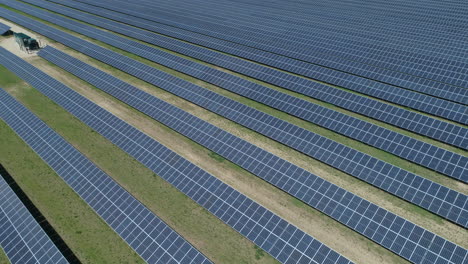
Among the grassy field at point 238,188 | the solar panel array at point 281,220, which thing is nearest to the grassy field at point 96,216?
the grassy field at point 238,188

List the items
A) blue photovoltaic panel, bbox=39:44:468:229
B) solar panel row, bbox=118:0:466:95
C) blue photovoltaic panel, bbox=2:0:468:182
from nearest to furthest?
blue photovoltaic panel, bbox=39:44:468:229, blue photovoltaic panel, bbox=2:0:468:182, solar panel row, bbox=118:0:466:95

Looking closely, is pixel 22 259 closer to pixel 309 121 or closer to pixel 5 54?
pixel 309 121

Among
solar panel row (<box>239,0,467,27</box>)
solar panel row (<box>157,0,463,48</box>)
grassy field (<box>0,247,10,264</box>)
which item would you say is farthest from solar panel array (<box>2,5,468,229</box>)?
solar panel row (<box>239,0,467,27</box>)

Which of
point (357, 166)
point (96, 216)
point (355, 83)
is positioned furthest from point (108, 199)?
point (355, 83)

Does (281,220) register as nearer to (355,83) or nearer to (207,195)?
(207,195)

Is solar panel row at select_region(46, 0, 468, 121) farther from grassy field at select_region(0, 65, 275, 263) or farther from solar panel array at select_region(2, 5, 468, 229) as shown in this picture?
grassy field at select_region(0, 65, 275, 263)

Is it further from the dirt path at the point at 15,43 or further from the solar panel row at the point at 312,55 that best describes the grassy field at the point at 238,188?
the dirt path at the point at 15,43

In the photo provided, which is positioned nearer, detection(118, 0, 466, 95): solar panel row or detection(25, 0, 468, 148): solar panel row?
detection(25, 0, 468, 148): solar panel row

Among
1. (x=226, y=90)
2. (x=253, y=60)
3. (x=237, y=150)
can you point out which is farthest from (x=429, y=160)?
(x=253, y=60)

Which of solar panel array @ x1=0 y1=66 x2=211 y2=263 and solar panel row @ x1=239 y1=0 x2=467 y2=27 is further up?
solar panel array @ x1=0 y1=66 x2=211 y2=263
